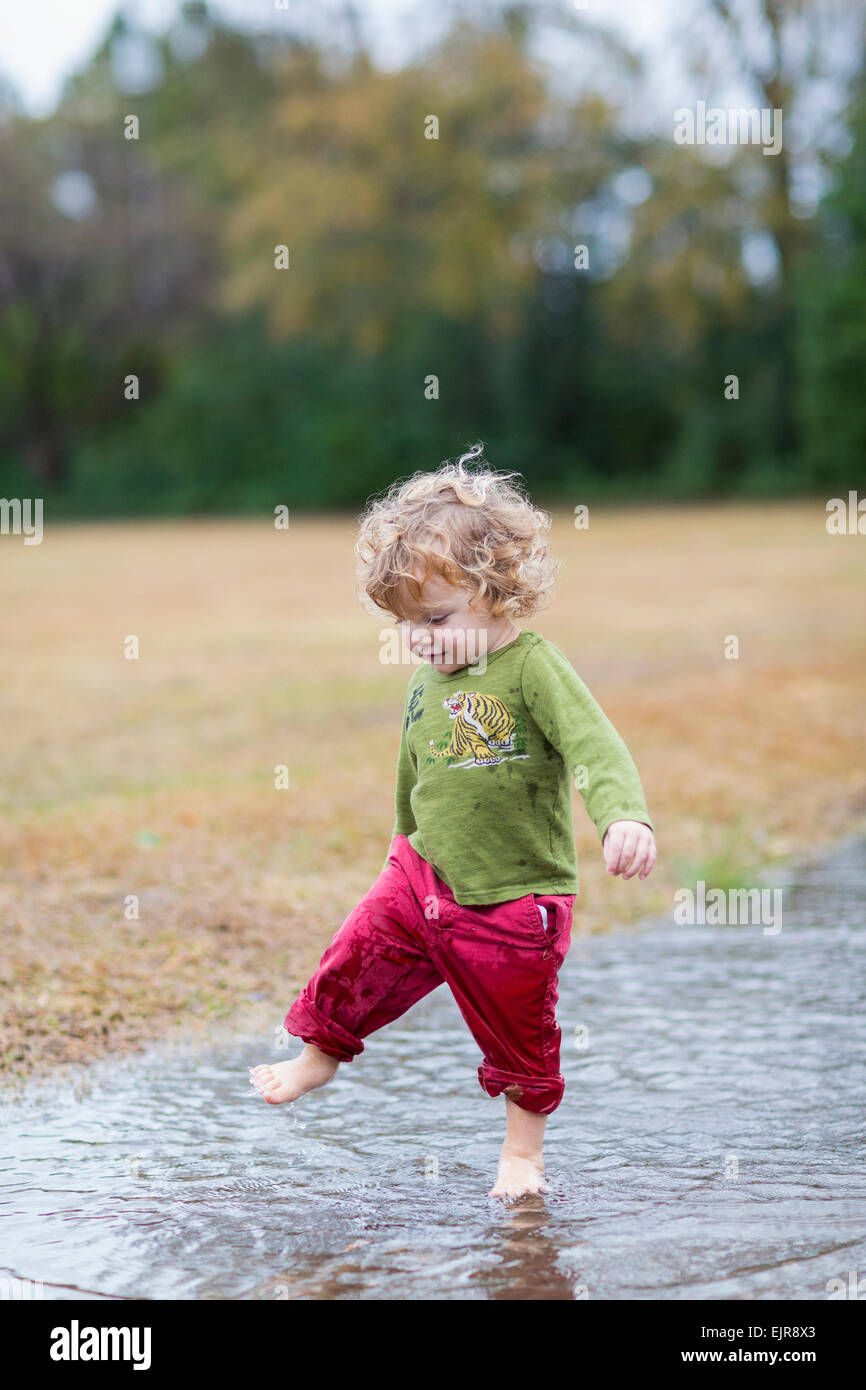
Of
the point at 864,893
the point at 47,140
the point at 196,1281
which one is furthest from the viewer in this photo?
→ the point at 47,140

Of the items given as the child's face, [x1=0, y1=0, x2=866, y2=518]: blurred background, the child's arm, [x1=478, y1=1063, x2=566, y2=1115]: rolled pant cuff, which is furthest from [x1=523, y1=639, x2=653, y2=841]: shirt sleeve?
[x1=0, y1=0, x2=866, y2=518]: blurred background

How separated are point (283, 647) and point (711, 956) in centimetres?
696

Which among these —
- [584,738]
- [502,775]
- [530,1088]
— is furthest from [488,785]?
[530,1088]

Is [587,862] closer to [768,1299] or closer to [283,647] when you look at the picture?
[768,1299]

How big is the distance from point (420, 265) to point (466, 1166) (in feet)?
99.5

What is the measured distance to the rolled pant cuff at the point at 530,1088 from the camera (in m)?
2.87

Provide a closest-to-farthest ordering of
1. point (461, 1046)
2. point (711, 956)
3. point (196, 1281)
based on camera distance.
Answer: point (196, 1281)
point (461, 1046)
point (711, 956)

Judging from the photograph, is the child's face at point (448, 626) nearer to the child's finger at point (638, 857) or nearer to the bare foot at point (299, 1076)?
the child's finger at point (638, 857)

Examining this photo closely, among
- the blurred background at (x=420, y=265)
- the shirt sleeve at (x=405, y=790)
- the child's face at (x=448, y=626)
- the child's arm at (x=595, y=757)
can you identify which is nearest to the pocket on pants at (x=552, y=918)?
the child's arm at (x=595, y=757)

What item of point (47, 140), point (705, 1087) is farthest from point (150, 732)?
point (47, 140)

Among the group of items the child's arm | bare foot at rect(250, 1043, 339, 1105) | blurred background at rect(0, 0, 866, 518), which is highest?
blurred background at rect(0, 0, 866, 518)

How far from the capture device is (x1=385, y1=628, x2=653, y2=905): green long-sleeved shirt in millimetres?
2812

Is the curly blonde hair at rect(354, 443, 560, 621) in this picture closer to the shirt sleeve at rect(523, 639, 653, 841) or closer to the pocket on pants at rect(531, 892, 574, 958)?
the shirt sleeve at rect(523, 639, 653, 841)

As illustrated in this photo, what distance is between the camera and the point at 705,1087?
3461mm
